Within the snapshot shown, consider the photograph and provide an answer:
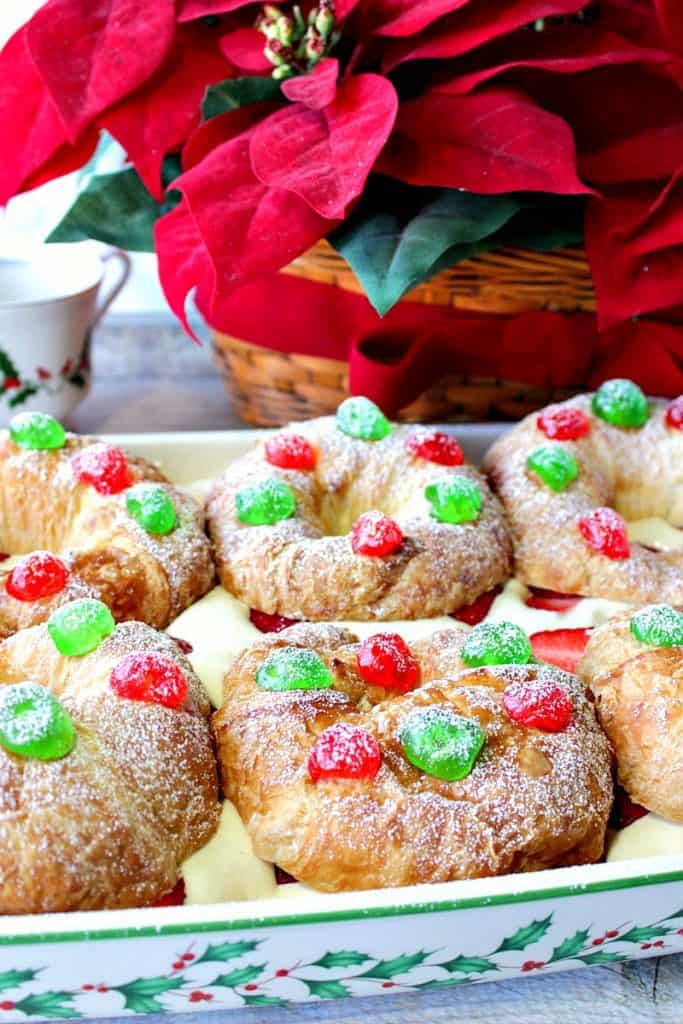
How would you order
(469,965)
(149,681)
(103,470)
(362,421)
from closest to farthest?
(469,965) → (149,681) → (103,470) → (362,421)

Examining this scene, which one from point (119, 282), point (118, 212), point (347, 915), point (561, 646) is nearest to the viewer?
point (347, 915)

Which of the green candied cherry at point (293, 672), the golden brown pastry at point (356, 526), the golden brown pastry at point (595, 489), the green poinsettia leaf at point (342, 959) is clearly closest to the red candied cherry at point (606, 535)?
the golden brown pastry at point (595, 489)

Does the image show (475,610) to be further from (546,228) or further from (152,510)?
(546,228)

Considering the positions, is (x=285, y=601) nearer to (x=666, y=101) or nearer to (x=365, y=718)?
(x=365, y=718)

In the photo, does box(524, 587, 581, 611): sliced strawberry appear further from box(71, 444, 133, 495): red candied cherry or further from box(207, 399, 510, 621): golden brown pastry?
box(71, 444, 133, 495): red candied cherry

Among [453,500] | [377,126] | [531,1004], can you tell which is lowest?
[531,1004]

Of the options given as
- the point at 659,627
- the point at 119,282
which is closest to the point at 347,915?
the point at 659,627

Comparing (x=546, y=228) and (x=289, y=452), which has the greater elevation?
(x=546, y=228)

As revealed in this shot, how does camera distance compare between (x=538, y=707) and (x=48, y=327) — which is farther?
(x=48, y=327)

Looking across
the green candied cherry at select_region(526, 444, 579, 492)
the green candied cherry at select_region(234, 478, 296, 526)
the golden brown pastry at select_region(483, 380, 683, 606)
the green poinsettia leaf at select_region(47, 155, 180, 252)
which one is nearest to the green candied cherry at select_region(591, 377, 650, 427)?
the golden brown pastry at select_region(483, 380, 683, 606)
